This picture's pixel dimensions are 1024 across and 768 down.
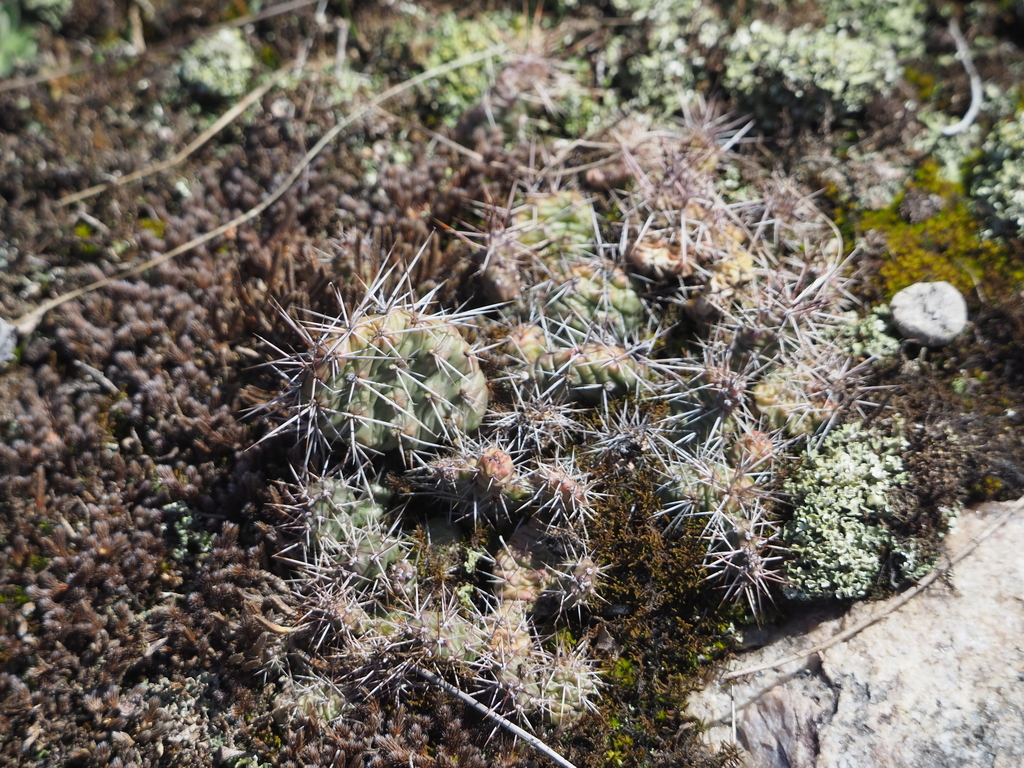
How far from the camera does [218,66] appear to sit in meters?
5.25

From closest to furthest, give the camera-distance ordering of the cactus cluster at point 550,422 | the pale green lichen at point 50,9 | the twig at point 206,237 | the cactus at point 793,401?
1. the cactus cluster at point 550,422
2. the cactus at point 793,401
3. the twig at point 206,237
4. the pale green lichen at point 50,9

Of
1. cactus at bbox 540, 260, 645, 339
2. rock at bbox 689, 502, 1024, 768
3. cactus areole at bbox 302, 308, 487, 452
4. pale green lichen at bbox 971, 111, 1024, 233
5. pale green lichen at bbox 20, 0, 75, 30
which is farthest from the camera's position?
pale green lichen at bbox 20, 0, 75, 30

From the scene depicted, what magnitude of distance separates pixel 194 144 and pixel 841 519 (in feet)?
16.4

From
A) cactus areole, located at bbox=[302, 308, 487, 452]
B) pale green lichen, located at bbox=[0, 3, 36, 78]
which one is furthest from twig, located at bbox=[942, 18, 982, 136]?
pale green lichen, located at bbox=[0, 3, 36, 78]

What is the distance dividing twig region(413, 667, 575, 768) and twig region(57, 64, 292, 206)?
4.01 m

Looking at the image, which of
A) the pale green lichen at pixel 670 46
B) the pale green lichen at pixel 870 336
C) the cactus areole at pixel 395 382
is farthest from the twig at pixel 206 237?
the pale green lichen at pixel 870 336

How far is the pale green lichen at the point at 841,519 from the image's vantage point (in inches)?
135

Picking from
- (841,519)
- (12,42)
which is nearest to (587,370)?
(841,519)

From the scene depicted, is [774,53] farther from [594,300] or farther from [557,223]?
[594,300]

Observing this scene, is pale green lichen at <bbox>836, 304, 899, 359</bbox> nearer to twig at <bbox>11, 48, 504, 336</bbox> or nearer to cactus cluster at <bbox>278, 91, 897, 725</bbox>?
cactus cluster at <bbox>278, 91, 897, 725</bbox>

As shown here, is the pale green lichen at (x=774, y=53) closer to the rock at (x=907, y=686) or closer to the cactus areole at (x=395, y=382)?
the cactus areole at (x=395, y=382)

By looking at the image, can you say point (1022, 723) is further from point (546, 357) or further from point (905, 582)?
point (546, 357)

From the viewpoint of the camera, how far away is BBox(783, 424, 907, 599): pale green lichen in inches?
135

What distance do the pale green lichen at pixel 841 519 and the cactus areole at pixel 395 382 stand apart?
1756 millimetres
